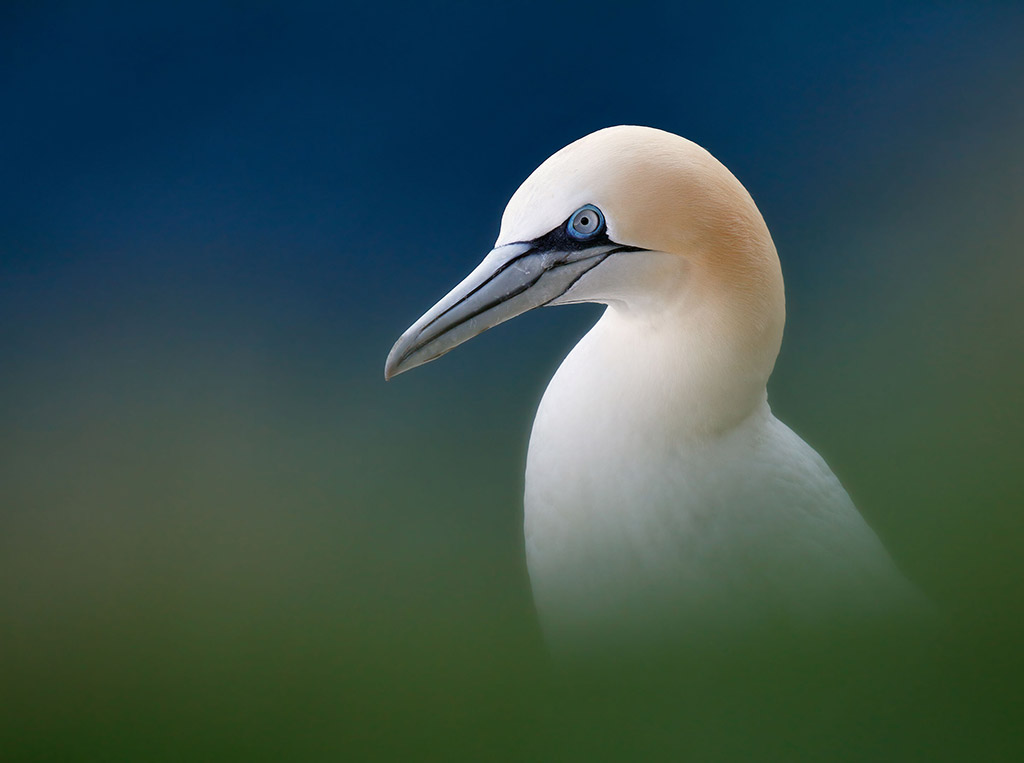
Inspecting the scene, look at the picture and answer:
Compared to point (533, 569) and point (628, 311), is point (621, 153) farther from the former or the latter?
point (533, 569)

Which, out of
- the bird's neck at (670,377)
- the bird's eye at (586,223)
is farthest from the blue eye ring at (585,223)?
the bird's neck at (670,377)

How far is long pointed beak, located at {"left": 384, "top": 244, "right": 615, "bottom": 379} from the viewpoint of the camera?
198 centimetres

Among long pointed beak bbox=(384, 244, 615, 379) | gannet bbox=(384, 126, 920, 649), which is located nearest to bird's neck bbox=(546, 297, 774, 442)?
gannet bbox=(384, 126, 920, 649)

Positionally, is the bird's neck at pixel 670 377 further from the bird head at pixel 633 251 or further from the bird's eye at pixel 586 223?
the bird's eye at pixel 586 223

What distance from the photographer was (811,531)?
230 centimetres

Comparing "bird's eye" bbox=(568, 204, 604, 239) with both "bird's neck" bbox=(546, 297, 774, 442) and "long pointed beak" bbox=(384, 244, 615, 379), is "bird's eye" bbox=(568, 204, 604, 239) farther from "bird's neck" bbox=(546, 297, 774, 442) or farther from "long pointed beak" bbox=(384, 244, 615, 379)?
"bird's neck" bbox=(546, 297, 774, 442)

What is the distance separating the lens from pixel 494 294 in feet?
6.59

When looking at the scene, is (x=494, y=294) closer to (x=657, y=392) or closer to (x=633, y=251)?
(x=633, y=251)

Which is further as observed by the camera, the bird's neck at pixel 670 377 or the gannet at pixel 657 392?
the bird's neck at pixel 670 377

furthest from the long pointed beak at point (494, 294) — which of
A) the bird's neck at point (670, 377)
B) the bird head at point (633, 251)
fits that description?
the bird's neck at point (670, 377)

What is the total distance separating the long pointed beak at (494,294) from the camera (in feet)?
6.50

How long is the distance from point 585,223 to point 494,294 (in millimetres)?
252

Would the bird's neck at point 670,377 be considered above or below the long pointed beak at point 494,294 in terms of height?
below

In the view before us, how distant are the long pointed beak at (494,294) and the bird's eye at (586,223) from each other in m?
0.04
